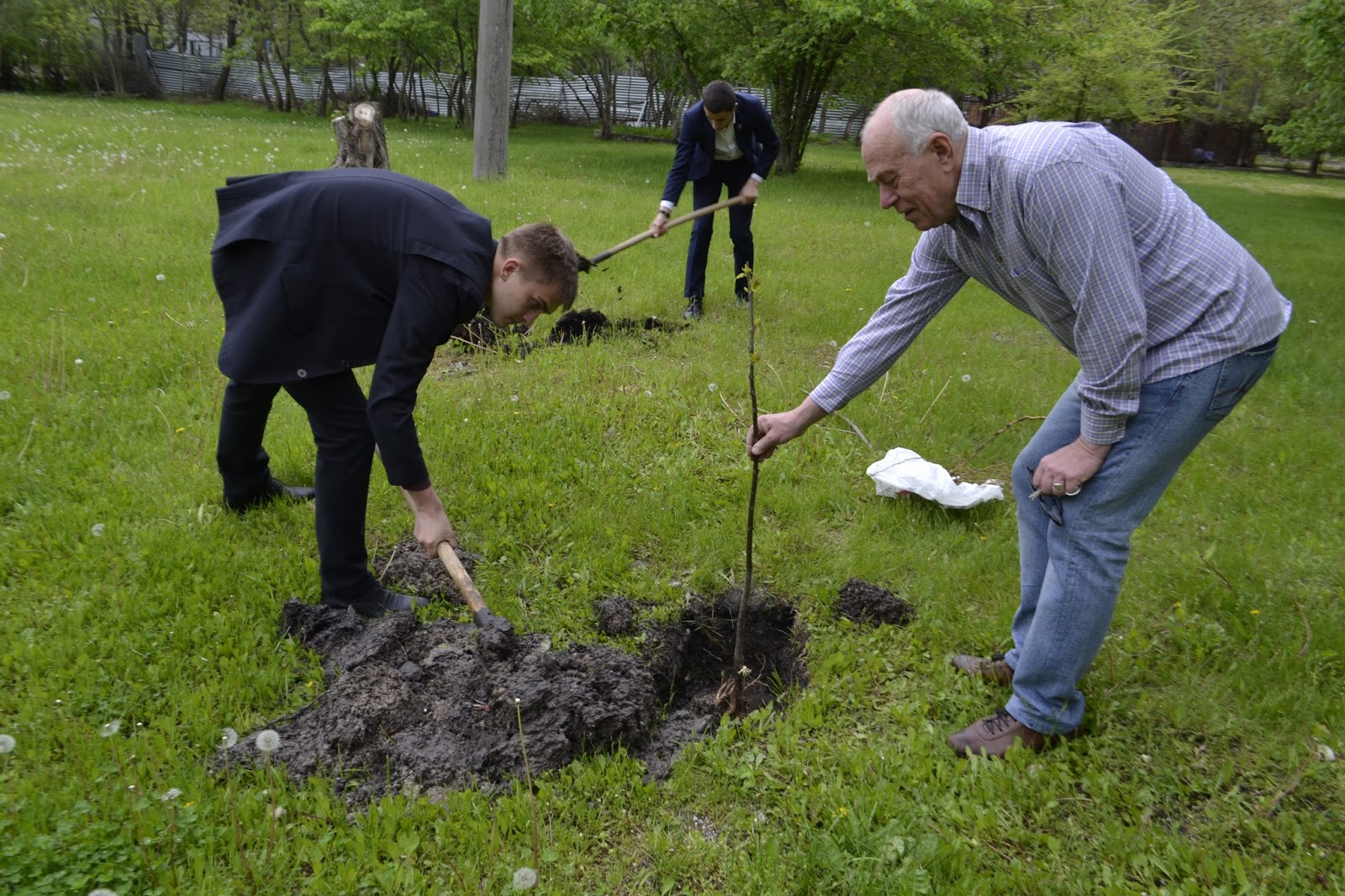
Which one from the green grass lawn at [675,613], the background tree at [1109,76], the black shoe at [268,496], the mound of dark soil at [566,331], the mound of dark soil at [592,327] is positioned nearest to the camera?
the green grass lawn at [675,613]

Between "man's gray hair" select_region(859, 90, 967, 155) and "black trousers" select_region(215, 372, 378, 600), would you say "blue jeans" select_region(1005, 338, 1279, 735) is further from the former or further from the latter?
"black trousers" select_region(215, 372, 378, 600)

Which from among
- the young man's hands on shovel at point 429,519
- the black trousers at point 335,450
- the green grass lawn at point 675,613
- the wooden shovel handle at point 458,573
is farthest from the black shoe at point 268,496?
the young man's hands on shovel at point 429,519

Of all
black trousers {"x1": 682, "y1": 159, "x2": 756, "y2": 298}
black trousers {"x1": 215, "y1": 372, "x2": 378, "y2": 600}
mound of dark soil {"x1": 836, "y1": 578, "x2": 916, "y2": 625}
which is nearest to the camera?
black trousers {"x1": 215, "y1": 372, "x2": 378, "y2": 600}

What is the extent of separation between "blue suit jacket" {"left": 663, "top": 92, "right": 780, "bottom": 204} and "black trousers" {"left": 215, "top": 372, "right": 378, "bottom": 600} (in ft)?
13.2

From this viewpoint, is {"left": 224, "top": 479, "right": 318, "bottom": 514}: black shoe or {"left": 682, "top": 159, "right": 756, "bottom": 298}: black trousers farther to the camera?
{"left": 682, "top": 159, "right": 756, "bottom": 298}: black trousers

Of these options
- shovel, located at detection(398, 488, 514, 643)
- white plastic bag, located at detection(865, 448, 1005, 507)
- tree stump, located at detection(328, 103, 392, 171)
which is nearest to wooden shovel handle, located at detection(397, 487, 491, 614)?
shovel, located at detection(398, 488, 514, 643)

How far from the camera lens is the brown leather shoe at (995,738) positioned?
111 inches

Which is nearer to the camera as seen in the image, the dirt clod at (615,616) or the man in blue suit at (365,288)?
the man in blue suit at (365,288)

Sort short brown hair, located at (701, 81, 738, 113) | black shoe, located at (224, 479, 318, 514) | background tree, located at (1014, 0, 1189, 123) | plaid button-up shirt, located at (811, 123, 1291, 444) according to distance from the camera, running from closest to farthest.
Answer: plaid button-up shirt, located at (811, 123, 1291, 444), black shoe, located at (224, 479, 318, 514), short brown hair, located at (701, 81, 738, 113), background tree, located at (1014, 0, 1189, 123)

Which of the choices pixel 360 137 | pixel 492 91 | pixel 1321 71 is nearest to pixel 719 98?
pixel 360 137

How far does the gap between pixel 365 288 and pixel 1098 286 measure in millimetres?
2202

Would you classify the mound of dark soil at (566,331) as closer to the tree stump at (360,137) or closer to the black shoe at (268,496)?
the black shoe at (268,496)

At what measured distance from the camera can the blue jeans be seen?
2307 mm

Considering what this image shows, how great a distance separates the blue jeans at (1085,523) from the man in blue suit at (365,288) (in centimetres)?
168
